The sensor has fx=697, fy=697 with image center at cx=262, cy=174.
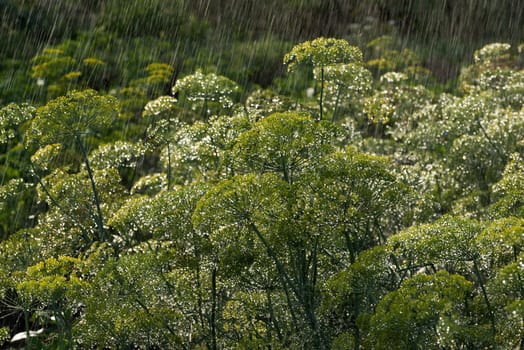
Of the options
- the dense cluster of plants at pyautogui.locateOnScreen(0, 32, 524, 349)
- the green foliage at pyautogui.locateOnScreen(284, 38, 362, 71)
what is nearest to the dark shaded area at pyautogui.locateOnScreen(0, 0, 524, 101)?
the dense cluster of plants at pyautogui.locateOnScreen(0, 32, 524, 349)

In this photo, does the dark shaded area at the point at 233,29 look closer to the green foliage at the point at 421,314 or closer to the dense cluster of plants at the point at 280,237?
the dense cluster of plants at the point at 280,237

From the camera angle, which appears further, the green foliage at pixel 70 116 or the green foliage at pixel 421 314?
the green foliage at pixel 70 116

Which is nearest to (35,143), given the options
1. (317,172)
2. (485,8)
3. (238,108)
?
(238,108)

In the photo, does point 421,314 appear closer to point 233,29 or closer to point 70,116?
point 70,116

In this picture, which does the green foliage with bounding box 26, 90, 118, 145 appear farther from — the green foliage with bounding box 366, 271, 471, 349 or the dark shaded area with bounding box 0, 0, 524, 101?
the dark shaded area with bounding box 0, 0, 524, 101

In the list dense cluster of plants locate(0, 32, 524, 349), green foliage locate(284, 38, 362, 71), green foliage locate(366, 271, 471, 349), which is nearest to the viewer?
green foliage locate(366, 271, 471, 349)

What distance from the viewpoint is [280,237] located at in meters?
4.60

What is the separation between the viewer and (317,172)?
15.5ft

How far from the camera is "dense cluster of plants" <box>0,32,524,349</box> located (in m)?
4.32

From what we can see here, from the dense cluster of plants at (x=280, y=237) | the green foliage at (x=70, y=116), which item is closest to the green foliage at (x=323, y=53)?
the dense cluster of plants at (x=280, y=237)

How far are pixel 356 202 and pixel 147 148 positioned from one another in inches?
104

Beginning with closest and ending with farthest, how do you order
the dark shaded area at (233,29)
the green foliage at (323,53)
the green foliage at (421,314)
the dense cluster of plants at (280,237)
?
the green foliage at (421,314), the dense cluster of plants at (280,237), the green foliage at (323,53), the dark shaded area at (233,29)

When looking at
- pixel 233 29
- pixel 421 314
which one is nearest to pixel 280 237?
pixel 421 314

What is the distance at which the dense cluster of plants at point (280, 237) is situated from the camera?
4.32 metres
